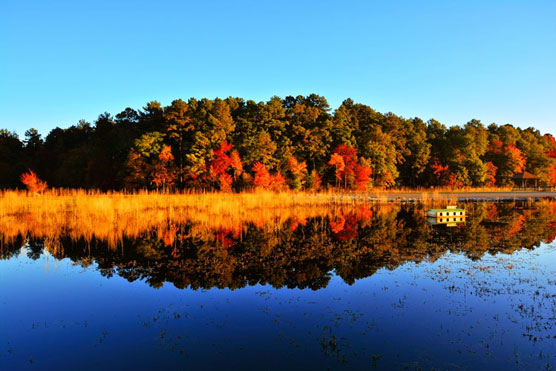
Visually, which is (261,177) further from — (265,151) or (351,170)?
(351,170)

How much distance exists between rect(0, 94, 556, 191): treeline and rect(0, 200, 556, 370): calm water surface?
32354mm

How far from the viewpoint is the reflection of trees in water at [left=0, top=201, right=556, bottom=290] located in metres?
11.1

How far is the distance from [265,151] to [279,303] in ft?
138

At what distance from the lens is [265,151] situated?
5000 cm

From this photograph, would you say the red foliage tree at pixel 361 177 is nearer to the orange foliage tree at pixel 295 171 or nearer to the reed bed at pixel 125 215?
the orange foliage tree at pixel 295 171

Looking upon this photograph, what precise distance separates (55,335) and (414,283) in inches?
326

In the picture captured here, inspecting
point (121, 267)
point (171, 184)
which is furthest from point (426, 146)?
point (121, 267)

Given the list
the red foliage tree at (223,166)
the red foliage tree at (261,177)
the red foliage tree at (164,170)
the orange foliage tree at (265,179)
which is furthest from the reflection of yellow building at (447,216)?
the red foliage tree at (164,170)

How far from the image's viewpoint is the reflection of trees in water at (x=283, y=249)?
11.1 metres

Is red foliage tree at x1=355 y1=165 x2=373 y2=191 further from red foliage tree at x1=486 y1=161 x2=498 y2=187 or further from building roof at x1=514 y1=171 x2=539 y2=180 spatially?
building roof at x1=514 y1=171 x2=539 y2=180

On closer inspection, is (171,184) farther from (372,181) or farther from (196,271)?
(196,271)

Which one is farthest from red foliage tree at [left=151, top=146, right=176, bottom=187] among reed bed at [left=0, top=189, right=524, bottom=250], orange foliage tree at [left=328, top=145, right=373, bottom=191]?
orange foliage tree at [left=328, top=145, right=373, bottom=191]

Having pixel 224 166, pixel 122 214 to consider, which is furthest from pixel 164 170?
pixel 122 214

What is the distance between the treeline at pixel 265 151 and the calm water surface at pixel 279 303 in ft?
106
